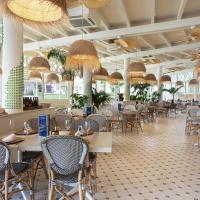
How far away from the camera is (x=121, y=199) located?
3391 mm

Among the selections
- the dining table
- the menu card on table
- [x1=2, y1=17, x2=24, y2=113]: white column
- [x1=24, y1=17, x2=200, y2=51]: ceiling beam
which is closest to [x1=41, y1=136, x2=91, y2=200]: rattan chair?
the dining table

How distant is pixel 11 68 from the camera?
4859 millimetres

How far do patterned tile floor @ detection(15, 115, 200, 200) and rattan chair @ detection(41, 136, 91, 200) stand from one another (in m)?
0.82

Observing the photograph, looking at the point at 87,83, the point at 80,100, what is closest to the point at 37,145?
the point at 80,100

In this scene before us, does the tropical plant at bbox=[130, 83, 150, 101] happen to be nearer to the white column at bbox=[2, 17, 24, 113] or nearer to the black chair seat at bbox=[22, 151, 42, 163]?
the white column at bbox=[2, 17, 24, 113]

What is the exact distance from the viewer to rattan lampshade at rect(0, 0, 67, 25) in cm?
272

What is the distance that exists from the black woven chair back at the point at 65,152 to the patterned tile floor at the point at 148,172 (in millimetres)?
902

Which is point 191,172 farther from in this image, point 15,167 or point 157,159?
point 15,167

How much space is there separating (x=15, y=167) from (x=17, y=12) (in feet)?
5.55

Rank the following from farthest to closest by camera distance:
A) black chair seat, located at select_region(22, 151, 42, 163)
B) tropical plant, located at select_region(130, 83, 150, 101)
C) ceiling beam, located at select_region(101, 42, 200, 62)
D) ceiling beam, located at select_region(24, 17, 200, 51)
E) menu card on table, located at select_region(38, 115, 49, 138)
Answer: tropical plant, located at select_region(130, 83, 150, 101) → ceiling beam, located at select_region(101, 42, 200, 62) → ceiling beam, located at select_region(24, 17, 200, 51) → black chair seat, located at select_region(22, 151, 42, 163) → menu card on table, located at select_region(38, 115, 49, 138)

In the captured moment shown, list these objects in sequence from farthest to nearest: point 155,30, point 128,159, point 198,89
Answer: point 198,89, point 155,30, point 128,159

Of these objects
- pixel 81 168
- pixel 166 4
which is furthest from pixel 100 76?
pixel 81 168

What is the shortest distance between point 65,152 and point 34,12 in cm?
154

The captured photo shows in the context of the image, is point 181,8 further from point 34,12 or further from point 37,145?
point 37,145
